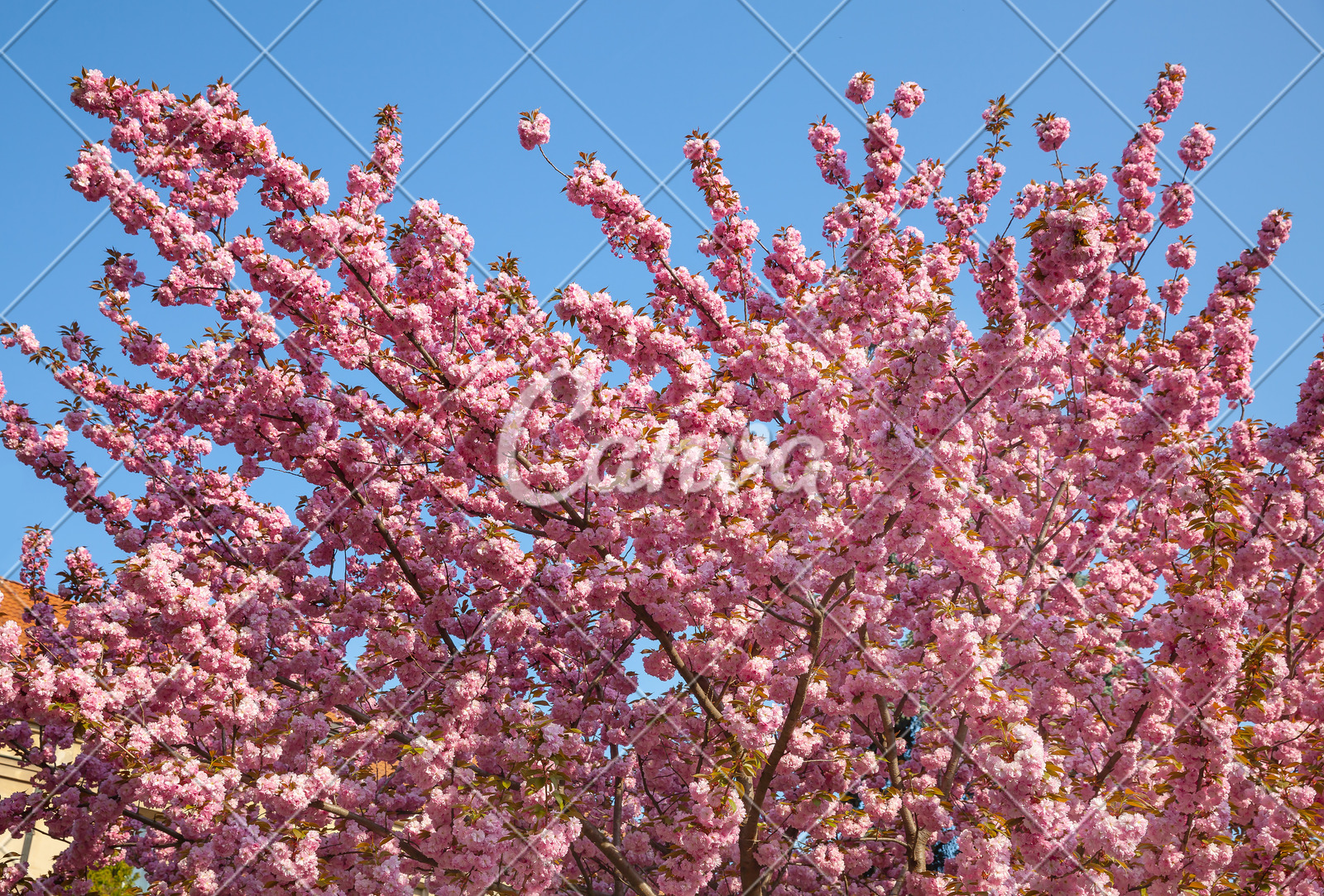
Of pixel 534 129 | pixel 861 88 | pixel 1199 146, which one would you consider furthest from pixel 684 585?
pixel 1199 146

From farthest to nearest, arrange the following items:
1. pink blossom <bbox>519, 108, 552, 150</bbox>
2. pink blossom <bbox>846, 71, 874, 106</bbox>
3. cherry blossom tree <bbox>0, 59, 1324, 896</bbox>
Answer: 1. pink blossom <bbox>846, 71, 874, 106</bbox>
2. pink blossom <bbox>519, 108, 552, 150</bbox>
3. cherry blossom tree <bbox>0, 59, 1324, 896</bbox>

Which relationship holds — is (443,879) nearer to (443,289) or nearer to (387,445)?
(387,445)

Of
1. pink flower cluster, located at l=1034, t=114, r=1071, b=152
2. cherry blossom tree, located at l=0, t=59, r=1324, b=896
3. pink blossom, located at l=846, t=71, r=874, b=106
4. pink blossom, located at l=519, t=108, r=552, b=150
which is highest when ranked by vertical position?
pink flower cluster, located at l=1034, t=114, r=1071, b=152

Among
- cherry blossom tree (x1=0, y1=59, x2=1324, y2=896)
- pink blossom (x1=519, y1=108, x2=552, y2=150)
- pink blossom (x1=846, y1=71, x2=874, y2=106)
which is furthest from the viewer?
pink blossom (x1=846, y1=71, x2=874, y2=106)

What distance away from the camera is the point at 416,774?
5.81 m

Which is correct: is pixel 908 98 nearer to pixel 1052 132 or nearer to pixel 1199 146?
pixel 1052 132

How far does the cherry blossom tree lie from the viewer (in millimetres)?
5895

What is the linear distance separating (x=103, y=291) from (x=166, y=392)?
1106 millimetres

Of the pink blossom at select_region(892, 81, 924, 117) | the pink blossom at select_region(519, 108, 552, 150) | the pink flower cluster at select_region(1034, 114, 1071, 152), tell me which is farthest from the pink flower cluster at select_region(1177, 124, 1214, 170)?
the pink blossom at select_region(519, 108, 552, 150)

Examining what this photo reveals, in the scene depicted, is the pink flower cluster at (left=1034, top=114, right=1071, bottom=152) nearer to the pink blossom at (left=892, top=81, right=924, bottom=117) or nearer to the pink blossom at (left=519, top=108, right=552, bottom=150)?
the pink blossom at (left=892, top=81, right=924, bottom=117)

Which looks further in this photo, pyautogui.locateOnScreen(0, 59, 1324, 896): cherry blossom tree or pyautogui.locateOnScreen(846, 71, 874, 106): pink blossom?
pyautogui.locateOnScreen(846, 71, 874, 106): pink blossom

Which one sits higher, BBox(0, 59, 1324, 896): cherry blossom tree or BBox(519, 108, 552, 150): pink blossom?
BBox(519, 108, 552, 150): pink blossom

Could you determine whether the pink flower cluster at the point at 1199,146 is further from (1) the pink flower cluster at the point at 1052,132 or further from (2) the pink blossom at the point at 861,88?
(2) the pink blossom at the point at 861,88

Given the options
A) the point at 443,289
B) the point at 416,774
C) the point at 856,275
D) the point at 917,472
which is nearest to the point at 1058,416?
the point at 856,275
